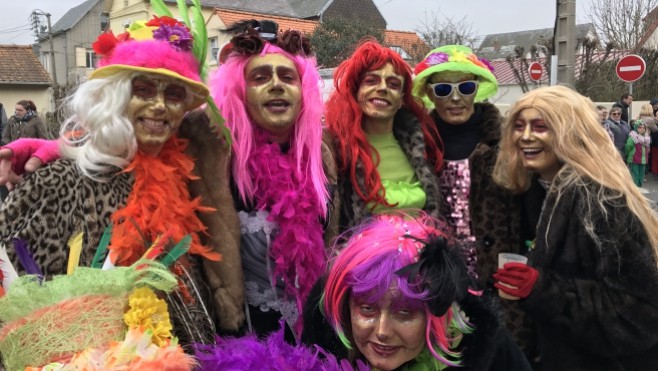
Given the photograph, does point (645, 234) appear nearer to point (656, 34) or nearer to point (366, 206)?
point (366, 206)

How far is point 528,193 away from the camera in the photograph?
276 centimetres

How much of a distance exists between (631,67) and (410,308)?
10803mm

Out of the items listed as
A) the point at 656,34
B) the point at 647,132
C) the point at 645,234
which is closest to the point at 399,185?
the point at 645,234

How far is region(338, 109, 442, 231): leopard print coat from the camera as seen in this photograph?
284 centimetres

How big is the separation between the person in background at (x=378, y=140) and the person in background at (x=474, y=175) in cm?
17

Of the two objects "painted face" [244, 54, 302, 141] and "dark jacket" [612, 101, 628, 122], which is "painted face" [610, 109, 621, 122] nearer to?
"dark jacket" [612, 101, 628, 122]

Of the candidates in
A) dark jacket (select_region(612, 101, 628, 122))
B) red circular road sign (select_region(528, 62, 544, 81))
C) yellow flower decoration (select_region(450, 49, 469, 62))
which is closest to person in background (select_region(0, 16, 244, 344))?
yellow flower decoration (select_region(450, 49, 469, 62))

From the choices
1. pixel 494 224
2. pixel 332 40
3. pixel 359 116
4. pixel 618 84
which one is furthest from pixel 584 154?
pixel 332 40

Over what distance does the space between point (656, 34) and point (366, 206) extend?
3235 centimetres

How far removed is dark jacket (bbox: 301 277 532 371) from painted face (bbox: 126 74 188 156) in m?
0.81

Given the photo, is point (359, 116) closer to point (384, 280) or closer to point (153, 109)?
point (153, 109)

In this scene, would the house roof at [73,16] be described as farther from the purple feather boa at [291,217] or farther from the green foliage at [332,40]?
the purple feather boa at [291,217]

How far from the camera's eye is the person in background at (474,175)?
281 centimetres

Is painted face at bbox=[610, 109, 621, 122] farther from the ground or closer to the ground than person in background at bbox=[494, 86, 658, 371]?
farther from the ground
